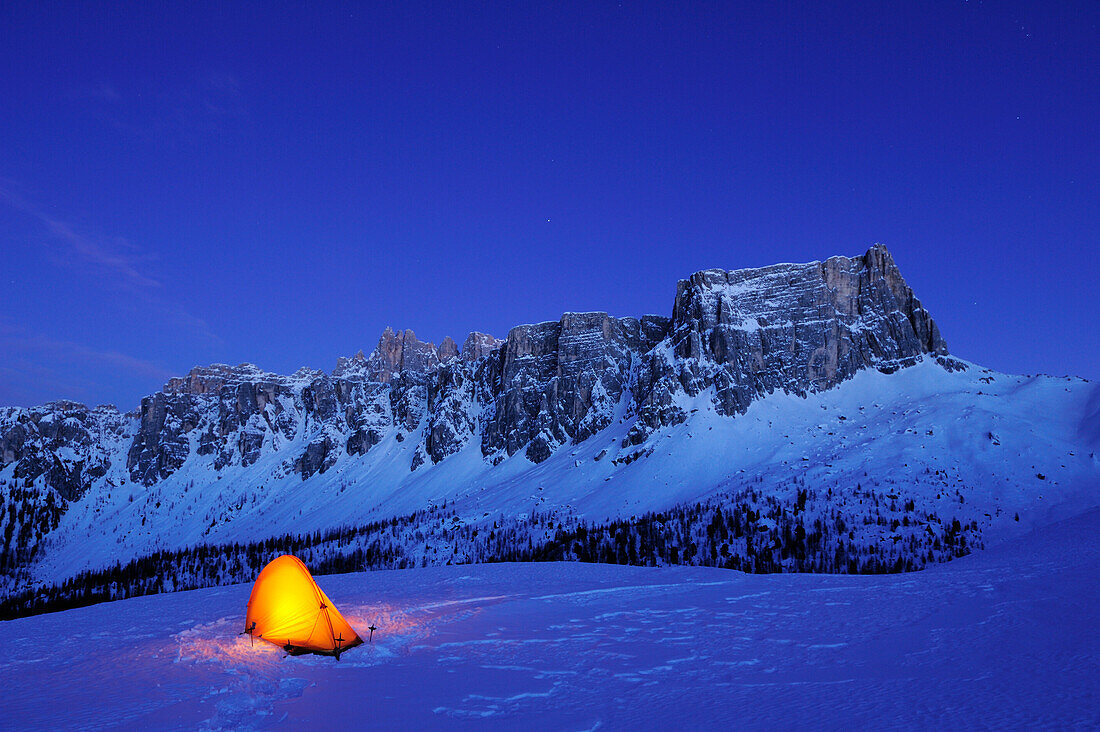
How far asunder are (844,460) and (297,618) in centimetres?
10241

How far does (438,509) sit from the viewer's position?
489 ft

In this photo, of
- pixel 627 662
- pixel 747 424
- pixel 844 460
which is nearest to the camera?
pixel 627 662

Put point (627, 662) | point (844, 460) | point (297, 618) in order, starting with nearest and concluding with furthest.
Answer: point (627, 662) < point (297, 618) < point (844, 460)

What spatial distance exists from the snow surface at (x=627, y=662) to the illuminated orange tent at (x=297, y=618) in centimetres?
57

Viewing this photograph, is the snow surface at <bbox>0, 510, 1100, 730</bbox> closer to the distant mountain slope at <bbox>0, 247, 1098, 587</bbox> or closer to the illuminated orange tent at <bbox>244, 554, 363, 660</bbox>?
the illuminated orange tent at <bbox>244, 554, 363, 660</bbox>

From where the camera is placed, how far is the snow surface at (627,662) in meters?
9.42

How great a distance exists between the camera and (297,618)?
15719 mm

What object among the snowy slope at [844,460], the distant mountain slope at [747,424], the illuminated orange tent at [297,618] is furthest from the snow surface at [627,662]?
the distant mountain slope at [747,424]

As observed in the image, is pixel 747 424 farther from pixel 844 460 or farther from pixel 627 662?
pixel 627 662

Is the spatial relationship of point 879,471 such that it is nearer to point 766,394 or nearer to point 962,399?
point 962,399

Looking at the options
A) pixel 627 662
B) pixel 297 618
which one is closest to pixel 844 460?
pixel 627 662

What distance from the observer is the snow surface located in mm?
9422

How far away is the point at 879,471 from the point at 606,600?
3408 inches

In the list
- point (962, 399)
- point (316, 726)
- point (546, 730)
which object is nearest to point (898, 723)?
point (546, 730)
